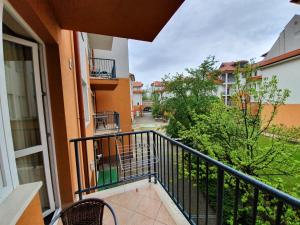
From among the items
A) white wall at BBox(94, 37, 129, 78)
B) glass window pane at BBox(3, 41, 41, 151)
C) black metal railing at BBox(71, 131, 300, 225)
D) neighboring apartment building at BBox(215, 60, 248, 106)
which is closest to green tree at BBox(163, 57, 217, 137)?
neighboring apartment building at BBox(215, 60, 248, 106)

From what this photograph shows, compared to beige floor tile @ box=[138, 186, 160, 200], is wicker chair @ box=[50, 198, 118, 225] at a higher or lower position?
higher

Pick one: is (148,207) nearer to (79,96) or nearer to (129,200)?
(129,200)

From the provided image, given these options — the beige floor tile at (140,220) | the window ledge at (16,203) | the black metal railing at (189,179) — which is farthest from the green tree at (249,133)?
the window ledge at (16,203)

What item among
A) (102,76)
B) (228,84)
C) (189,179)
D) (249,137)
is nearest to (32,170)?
(189,179)

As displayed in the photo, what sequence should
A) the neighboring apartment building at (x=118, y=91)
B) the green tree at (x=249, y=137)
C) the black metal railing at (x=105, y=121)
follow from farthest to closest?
1. the neighboring apartment building at (x=118, y=91)
2. the black metal railing at (x=105, y=121)
3. the green tree at (x=249, y=137)

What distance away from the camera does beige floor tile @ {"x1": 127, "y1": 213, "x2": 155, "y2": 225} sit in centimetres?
181

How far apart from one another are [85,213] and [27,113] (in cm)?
112

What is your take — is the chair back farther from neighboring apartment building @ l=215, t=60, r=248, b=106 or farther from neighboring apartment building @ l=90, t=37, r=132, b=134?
neighboring apartment building @ l=90, t=37, r=132, b=134

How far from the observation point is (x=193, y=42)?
12.4 m

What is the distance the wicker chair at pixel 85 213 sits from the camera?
119 cm

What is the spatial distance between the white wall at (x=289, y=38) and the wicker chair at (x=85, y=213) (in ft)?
49.1

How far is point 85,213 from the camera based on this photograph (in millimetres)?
1248

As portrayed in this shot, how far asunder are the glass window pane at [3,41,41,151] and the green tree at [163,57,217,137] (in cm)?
693

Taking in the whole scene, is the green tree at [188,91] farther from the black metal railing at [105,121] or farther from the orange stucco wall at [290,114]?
the orange stucco wall at [290,114]
